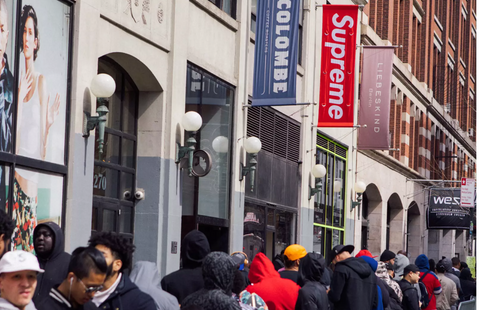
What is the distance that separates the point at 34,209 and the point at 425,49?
29.9m

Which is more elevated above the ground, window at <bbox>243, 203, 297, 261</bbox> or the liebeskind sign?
the liebeskind sign

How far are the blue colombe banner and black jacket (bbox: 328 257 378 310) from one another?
26.1 ft

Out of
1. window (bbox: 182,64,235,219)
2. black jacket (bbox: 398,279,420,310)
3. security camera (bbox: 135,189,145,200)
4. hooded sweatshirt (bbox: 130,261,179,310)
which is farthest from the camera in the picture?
window (bbox: 182,64,235,219)

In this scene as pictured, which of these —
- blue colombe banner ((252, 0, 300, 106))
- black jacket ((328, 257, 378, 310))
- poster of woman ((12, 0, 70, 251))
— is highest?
blue colombe banner ((252, 0, 300, 106))

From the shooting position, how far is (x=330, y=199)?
24.5 meters

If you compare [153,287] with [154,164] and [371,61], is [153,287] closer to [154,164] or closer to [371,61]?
[154,164]

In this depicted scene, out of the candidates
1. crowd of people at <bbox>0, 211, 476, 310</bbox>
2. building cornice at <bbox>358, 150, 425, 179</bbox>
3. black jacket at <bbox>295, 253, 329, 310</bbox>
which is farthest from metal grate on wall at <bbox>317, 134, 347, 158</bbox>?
black jacket at <bbox>295, 253, 329, 310</bbox>

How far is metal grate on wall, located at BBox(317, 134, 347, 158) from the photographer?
23188 millimetres

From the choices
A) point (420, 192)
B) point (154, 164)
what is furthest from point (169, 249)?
point (420, 192)

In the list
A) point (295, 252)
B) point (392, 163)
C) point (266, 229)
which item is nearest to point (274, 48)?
point (266, 229)

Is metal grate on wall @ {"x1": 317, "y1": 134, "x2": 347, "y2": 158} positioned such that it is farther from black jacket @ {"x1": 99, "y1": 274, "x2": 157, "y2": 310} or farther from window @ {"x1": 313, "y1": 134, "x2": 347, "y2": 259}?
black jacket @ {"x1": 99, "y1": 274, "x2": 157, "y2": 310}

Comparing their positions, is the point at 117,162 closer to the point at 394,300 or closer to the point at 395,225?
the point at 394,300

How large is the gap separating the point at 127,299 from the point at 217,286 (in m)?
0.65

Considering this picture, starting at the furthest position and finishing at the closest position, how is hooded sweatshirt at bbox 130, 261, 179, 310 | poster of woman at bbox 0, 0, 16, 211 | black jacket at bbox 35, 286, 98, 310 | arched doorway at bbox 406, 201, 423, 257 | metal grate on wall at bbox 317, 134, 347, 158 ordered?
arched doorway at bbox 406, 201, 423, 257 → metal grate on wall at bbox 317, 134, 347, 158 → poster of woman at bbox 0, 0, 16, 211 → hooded sweatshirt at bbox 130, 261, 179, 310 → black jacket at bbox 35, 286, 98, 310
